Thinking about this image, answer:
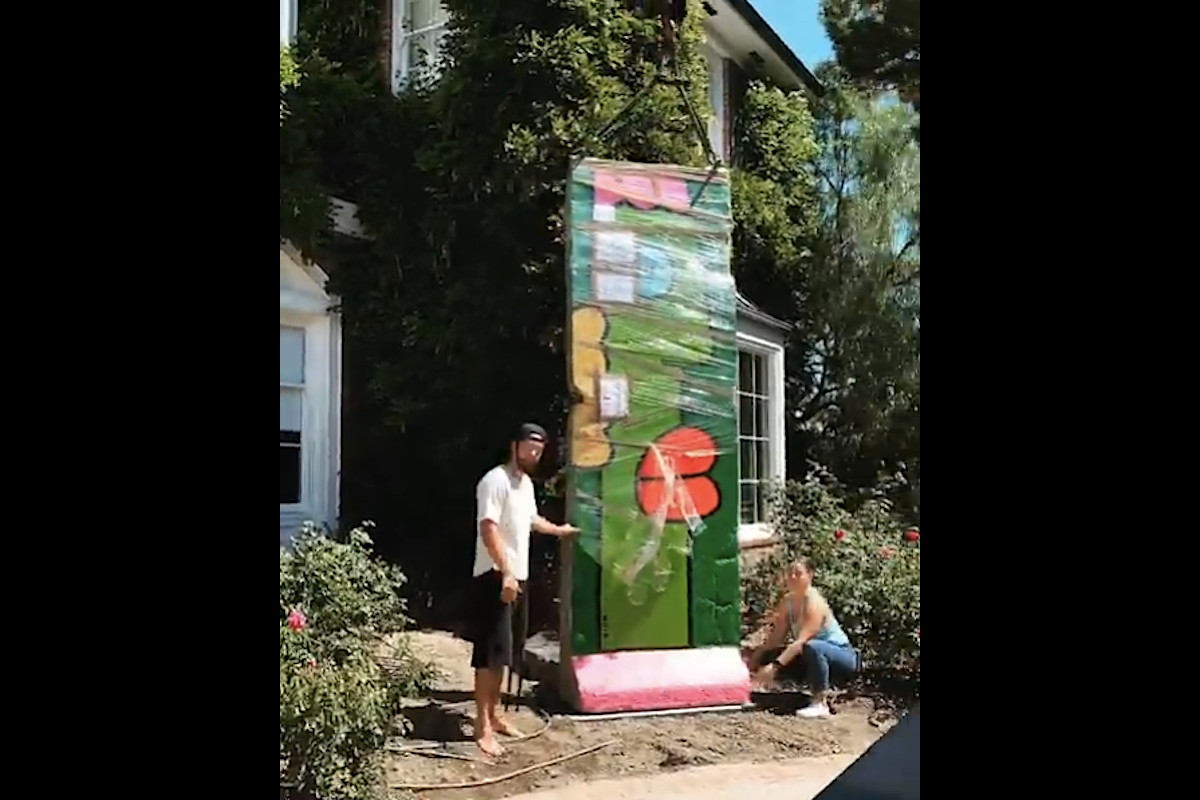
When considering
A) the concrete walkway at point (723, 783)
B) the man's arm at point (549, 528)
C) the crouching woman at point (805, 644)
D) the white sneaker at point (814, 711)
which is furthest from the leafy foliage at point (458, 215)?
the white sneaker at point (814, 711)

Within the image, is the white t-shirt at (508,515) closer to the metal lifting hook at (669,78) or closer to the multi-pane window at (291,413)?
the multi-pane window at (291,413)

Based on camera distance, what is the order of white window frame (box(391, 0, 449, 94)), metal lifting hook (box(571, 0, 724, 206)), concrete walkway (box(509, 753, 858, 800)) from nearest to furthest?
1. concrete walkway (box(509, 753, 858, 800))
2. metal lifting hook (box(571, 0, 724, 206))
3. white window frame (box(391, 0, 449, 94))

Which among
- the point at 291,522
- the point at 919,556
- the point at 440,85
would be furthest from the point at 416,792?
the point at 440,85

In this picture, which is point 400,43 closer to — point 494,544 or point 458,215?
point 458,215

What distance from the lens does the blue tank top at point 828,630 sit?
189cm

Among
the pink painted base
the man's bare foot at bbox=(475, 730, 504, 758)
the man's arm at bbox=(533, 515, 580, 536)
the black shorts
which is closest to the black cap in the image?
the man's arm at bbox=(533, 515, 580, 536)

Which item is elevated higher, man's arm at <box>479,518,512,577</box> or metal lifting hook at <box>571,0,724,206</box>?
metal lifting hook at <box>571,0,724,206</box>

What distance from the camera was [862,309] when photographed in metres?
1.93

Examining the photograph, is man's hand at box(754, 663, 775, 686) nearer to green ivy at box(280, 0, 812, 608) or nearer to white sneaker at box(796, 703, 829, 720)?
white sneaker at box(796, 703, 829, 720)

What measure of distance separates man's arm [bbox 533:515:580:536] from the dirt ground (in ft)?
0.81

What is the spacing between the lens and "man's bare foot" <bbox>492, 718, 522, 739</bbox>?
6.20ft

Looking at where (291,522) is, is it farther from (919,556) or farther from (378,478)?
(919,556)
